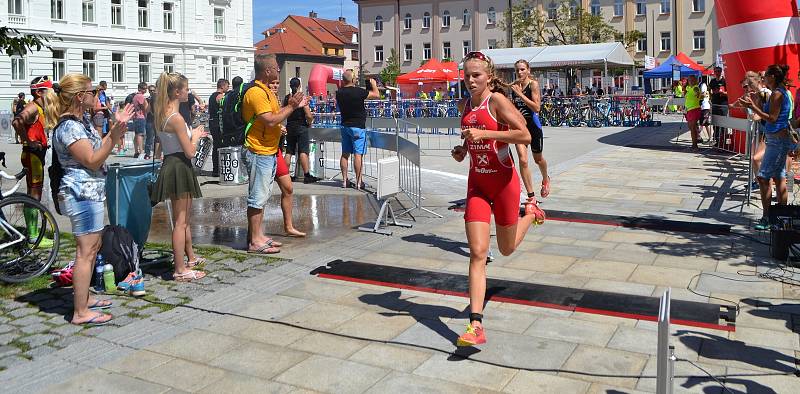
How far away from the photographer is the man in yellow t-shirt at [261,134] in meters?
7.43

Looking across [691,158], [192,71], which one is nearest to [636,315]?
[691,158]

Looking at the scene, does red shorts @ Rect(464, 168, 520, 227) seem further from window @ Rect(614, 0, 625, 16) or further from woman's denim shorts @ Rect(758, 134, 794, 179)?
window @ Rect(614, 0, 625, 16)

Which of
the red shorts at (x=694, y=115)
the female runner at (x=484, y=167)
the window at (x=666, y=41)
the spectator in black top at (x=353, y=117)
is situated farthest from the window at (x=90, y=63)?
the female runner at (x=484, y=167)

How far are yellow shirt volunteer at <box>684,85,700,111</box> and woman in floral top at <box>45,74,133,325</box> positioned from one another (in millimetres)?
17080

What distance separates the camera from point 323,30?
111875mm

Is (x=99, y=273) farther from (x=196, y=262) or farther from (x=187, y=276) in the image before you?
(x=196, y=262)

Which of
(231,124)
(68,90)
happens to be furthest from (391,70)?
(68,90)

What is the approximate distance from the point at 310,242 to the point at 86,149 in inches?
130

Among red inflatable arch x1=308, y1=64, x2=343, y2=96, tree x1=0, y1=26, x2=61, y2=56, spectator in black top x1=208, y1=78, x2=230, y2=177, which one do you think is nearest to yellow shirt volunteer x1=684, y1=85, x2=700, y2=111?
spectator in black top x1=208, y1=78, x2=230, y2=177

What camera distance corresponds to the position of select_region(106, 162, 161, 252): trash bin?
6582 mm

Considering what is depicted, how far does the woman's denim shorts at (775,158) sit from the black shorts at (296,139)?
723 cm

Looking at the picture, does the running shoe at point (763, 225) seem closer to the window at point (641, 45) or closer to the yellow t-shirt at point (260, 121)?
the yellow t-shirt at point (260, 121)

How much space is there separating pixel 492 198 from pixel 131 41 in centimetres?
5443

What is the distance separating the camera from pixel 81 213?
5379 millimetres
